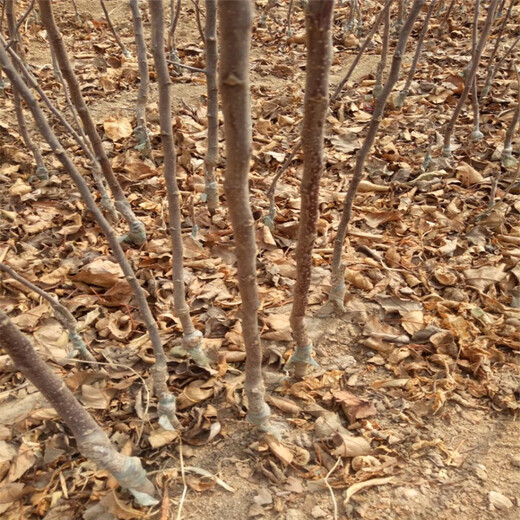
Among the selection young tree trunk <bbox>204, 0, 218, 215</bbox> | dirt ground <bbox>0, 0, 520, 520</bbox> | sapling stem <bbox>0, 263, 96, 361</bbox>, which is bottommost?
dirt ground <bbox>0, 0, 520, 520</bbox>

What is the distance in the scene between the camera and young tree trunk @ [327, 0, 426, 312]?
1430mm

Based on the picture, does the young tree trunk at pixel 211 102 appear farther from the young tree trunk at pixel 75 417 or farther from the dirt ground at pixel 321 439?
the young tree trunk at pixel 75 417

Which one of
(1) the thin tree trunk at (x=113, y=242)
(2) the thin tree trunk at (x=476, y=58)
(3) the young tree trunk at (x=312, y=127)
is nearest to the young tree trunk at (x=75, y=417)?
(1) the thin tree trunk at (x=113, y=242)

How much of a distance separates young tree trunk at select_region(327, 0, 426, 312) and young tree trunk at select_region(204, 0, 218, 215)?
74 centimetres

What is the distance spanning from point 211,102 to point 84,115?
0.60m

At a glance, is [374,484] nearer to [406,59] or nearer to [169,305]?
[169,305]

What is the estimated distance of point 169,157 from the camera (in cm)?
126

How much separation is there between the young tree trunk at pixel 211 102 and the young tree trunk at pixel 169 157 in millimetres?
693

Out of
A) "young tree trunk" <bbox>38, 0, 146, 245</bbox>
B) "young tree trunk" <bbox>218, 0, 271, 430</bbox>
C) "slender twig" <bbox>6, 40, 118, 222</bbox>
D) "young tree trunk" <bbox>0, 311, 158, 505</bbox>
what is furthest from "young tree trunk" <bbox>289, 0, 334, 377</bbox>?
"young tree trunk" <bbox>38, 0, 146, 245</bbox>

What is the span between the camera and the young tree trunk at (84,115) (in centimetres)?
149

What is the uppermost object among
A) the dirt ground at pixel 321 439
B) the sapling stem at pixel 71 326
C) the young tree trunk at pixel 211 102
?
the young tree trunk at pixel 211 102

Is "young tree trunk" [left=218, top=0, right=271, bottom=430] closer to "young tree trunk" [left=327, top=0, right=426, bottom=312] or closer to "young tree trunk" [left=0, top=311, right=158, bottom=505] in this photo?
"young tree trunk" [left=0, top=311, right=158, bottom=505]

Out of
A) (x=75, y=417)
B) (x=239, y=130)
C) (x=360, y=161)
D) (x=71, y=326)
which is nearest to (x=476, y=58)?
(x=360, y=161)

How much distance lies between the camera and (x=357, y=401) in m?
1.45
